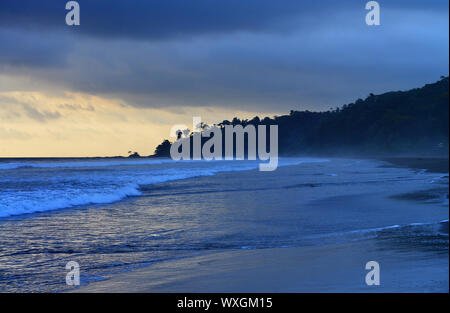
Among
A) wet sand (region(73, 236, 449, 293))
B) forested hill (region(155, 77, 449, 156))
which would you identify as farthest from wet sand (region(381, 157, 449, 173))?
wet sand (region(73, 236, 449, 293))

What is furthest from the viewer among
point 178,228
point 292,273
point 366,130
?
point 366,130

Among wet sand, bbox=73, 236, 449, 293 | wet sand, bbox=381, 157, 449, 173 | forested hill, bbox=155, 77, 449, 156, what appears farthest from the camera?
forested hill, bbox=155, 77, 449, 156

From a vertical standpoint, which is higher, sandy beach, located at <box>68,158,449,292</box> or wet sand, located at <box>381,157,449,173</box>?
wet sand, located at <box>381,157,449,173</box>

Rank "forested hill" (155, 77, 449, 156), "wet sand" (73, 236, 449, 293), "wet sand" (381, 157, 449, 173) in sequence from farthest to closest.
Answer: "forested hill" (155, 77, 449, 156)
"wet sand" (381, 157, 449, 173)
"wet sand" (73, 236, 449, 293)

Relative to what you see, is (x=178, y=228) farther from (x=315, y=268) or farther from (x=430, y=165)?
(x=430, y=165)

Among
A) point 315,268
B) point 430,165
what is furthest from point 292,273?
point 430,165

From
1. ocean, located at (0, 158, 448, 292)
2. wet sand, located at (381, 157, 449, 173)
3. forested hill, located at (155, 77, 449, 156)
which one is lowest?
ocean, located at (0, 158, 448, 292)

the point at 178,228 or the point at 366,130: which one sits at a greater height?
the point at 366,130

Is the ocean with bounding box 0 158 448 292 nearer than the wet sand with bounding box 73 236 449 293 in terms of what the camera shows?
No

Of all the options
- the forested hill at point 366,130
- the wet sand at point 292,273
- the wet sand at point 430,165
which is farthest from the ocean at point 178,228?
the forested hill at point 366,130

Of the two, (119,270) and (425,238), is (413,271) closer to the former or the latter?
A: (425,238)

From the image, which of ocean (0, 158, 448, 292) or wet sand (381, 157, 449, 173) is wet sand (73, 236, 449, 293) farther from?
wet sand (381, 157, 449, 173)

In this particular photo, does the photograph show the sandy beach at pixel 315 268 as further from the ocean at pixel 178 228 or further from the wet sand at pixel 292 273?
the ocean at pixel 178 228

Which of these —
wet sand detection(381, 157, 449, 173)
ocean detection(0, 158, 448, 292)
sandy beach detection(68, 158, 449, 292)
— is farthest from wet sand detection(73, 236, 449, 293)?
wet sand detection(381, 157, 449, 173)
